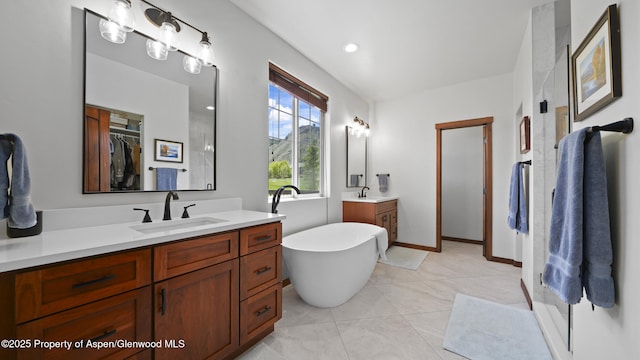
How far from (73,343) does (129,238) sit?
398 millimetres

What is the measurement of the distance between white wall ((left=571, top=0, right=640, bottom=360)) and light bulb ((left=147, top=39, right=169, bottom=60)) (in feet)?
7.11

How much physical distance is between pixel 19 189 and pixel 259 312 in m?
1.35

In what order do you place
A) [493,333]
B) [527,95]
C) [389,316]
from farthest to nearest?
[527,95] → [389,316] → [493,333]

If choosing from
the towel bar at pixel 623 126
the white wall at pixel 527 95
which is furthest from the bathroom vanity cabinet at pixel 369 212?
the towel bar at pixel 623 126

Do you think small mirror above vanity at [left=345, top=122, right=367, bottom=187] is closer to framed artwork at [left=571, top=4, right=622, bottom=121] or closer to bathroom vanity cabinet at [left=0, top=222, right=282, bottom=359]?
bathroom vanity cabinet at [left=0, top=222, right=282, bottom=359]

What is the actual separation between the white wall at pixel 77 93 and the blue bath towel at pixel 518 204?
2.34 meters

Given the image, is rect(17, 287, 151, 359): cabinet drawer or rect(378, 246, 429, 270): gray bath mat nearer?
rect(17, 287, 151, 359): cabinet drawer

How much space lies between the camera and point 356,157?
13.1 feet

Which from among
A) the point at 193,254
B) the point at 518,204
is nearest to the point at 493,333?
the point at 518,204

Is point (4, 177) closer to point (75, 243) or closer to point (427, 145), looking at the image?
point (75, 243)

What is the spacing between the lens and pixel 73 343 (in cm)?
90

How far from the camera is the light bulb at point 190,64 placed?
170cm

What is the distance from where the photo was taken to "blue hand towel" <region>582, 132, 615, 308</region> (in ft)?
2.85

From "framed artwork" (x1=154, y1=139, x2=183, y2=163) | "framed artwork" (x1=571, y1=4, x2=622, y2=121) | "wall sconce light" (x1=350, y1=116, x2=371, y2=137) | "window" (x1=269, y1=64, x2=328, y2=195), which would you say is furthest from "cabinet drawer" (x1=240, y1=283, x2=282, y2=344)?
"wall sconce light" (x1=350, y1=116, x2=371, y2=137)
